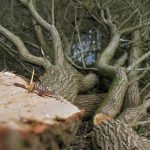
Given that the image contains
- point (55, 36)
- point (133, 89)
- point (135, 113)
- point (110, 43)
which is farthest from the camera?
point (110, 43)

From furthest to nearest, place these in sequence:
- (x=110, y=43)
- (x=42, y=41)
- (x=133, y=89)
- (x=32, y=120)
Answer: (x=42, y=41) → (x=110, y=43) → (x=133, y=89) → (x=32, y=120)

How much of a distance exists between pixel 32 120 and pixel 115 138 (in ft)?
7.10

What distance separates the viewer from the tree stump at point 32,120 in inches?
64.3

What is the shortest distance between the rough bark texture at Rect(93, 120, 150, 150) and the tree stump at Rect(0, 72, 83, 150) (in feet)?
4.73

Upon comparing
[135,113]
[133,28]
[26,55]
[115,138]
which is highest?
[133,28]

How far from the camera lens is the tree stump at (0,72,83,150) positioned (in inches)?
64.3

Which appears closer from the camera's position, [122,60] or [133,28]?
[122,60]

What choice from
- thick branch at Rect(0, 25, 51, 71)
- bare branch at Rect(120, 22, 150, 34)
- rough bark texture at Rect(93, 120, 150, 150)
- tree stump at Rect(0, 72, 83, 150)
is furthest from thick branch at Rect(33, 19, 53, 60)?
tree stump at Rect(0, 72, 83, 150)

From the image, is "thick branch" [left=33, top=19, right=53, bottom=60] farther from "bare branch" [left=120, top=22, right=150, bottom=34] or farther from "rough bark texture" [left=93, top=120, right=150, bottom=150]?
"rough bark texture" [left=93, top=120, right=150, bottom=150]

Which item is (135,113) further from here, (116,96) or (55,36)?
(55,36)

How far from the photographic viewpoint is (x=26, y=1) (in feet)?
19.1

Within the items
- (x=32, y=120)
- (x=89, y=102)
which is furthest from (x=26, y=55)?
(x=32, y=120)

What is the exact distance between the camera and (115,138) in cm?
386

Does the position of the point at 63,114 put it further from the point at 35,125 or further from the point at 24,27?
the point at 24,27
